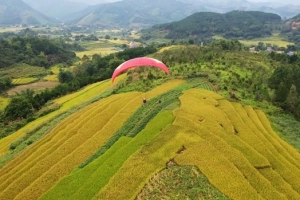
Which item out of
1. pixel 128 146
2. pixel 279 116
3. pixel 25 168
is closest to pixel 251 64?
pixel 279 116

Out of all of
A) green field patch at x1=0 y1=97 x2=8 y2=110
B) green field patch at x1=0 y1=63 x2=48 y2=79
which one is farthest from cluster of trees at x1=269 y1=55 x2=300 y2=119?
green field patch at x1=0 y1=63 x2=48 y2=79

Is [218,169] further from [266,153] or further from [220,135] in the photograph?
[266,153]

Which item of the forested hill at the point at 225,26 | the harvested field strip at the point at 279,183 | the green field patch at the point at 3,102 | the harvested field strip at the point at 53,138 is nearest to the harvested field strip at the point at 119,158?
the harvested field strip at the point at 53,138

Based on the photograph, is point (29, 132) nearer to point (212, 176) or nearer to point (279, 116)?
point (212, 176)

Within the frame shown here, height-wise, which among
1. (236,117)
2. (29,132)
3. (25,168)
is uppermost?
(236,117)

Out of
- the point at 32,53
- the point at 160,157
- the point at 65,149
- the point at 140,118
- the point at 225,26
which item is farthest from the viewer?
the point at 225,26

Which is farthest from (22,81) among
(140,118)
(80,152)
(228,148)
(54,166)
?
(228,148)
